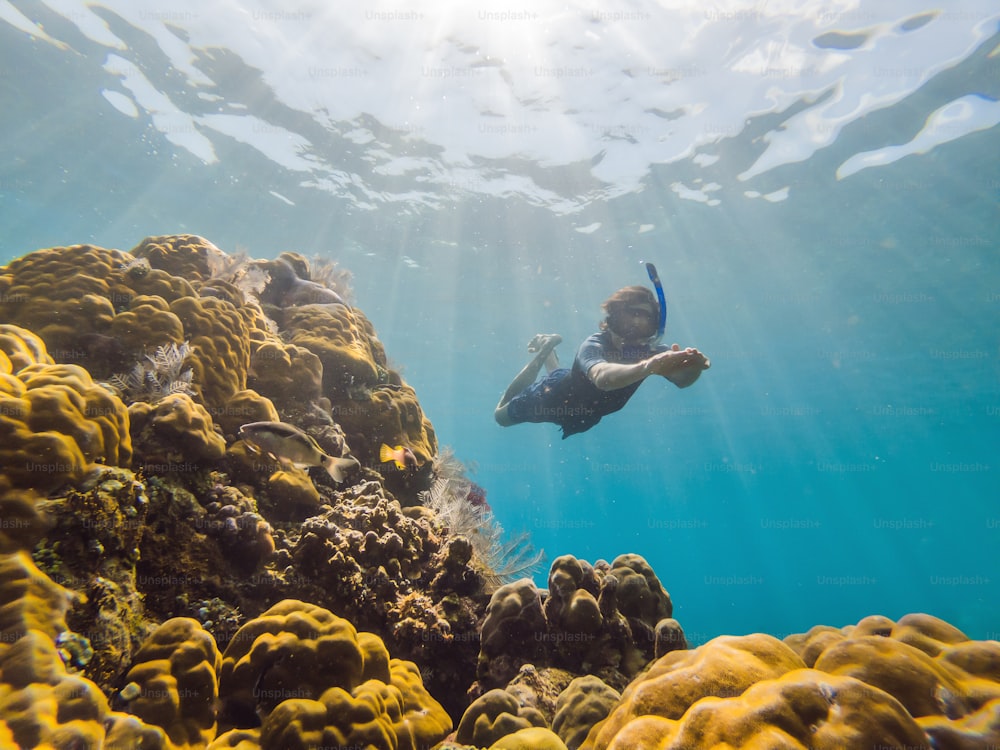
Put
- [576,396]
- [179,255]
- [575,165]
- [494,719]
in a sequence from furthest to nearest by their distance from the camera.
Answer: [575,165], [576,396], [179,255], [494,719]

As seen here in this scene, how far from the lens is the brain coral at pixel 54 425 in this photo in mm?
2381

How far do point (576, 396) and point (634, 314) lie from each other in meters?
1.90

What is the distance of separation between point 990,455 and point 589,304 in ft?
148

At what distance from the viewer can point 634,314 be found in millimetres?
6730

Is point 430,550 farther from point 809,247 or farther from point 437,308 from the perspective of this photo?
point 437,308

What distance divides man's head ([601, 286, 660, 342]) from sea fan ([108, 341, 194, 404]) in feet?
17.5

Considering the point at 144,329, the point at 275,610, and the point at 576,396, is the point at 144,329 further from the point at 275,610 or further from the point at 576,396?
the point at 576,396

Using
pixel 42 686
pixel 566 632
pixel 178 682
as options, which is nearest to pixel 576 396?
pixel 566 632

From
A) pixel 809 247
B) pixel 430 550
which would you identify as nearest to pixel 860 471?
pixel 809 247

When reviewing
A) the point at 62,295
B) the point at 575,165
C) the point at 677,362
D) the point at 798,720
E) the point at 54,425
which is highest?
the point at 575,165

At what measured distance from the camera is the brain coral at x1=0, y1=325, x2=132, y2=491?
238cm

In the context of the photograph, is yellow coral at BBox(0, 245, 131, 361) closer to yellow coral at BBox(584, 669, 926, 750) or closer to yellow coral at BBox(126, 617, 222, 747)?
yellow coral at BBox(126, 617, 222, 747)

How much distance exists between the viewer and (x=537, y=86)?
1482 cm

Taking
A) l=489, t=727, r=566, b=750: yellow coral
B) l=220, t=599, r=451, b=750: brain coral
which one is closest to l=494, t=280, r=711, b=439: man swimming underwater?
l=489, t=727, r=566, b=750: yellow coral
